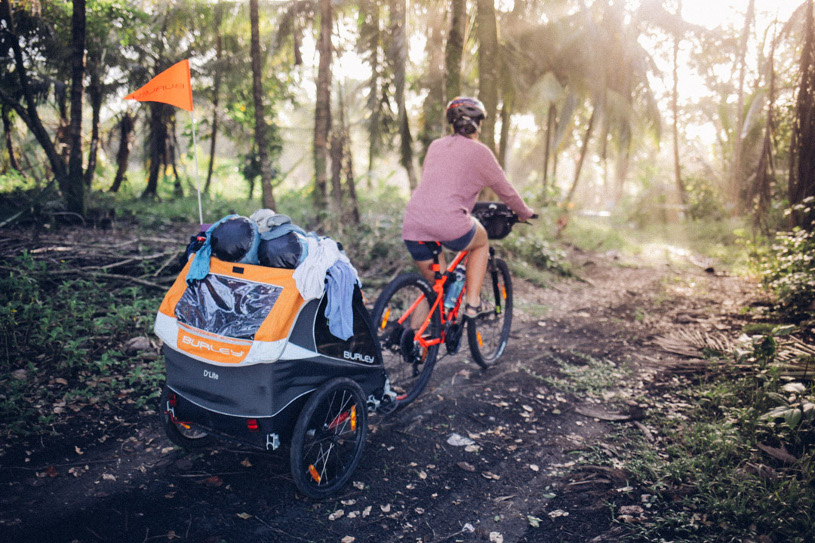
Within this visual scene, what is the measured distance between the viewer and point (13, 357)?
376 centimetres

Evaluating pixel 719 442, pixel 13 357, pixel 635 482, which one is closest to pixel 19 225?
pixel 13 357

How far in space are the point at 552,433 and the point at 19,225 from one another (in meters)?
6.79

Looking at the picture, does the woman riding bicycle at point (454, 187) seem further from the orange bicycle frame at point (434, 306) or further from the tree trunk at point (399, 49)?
the tree trunk at point (399, 49)

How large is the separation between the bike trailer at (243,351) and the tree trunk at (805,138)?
5141 millimetres

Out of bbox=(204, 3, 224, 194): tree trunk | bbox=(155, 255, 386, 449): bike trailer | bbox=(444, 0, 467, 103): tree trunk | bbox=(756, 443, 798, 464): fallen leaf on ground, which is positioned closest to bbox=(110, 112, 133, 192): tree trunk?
bbox=(204, 3, 224, 194): tree trunk

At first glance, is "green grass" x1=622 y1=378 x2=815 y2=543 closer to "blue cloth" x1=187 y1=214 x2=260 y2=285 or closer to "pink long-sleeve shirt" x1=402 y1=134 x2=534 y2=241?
"pink long-sleeve shirt" x1=402 y1=134 x2=534 y2=241

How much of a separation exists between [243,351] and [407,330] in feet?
4.77

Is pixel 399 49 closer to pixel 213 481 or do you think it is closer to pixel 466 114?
pixel 466 114

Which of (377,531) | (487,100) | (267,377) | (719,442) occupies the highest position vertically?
(487,100)

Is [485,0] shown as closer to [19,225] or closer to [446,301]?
[446,301]

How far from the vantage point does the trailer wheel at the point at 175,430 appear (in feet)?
8.61

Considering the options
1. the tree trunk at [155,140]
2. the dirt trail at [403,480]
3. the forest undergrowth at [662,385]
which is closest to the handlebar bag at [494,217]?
the dirt trail at [403,480]

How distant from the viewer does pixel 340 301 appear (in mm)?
2549

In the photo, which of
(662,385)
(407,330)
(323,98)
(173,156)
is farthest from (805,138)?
(173,156)
